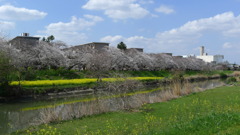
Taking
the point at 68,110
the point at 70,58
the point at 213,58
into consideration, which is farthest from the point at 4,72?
the point at 213,58

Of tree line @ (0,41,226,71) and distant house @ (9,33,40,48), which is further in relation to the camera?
distant house @ (9,33,40,48)

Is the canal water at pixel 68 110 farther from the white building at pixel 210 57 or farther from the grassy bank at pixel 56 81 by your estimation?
the white building at pixel 210 57

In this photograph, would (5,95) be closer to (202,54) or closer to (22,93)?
(22,93)

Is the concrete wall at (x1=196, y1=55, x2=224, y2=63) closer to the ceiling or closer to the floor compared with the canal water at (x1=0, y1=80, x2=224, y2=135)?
closer to the ceiling

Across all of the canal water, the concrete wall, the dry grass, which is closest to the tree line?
the canal water

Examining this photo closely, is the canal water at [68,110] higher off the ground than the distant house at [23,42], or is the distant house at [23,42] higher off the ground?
the distant house at [23,42]

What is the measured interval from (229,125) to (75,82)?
22.5 m

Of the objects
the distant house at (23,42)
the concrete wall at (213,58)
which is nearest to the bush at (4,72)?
the distant house at (23,42)

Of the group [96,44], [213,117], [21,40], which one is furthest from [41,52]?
[213,117]

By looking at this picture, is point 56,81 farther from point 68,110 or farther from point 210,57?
point 210,57

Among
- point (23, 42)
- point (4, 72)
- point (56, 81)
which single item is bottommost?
point (56, 81)

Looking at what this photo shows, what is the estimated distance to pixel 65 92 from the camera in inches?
960


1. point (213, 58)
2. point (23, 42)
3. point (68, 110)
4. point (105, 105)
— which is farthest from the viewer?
point (213, 58)

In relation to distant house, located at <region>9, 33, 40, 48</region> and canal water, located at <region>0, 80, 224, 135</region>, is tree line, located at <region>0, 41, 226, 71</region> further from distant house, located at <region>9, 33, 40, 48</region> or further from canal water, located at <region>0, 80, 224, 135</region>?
canal water, located at <region>0, 80, 224, 135</region>
